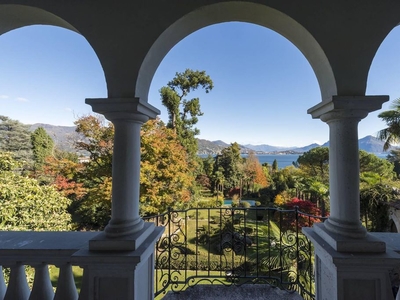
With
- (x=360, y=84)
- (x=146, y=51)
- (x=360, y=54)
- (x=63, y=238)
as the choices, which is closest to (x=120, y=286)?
(x=63, y=238)

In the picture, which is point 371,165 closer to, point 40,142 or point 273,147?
point 273,147

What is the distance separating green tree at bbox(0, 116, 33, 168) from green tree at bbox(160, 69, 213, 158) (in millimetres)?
9726

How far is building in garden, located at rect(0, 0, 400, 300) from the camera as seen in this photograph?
138 cm

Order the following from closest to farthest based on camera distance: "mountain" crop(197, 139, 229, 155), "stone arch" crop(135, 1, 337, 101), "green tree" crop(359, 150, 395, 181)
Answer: "stone arch" crop(135, 1, 337, 101), "green tree" crop(359, 150, 395, 181), "mountain" crop(197, 139, 229, 155)

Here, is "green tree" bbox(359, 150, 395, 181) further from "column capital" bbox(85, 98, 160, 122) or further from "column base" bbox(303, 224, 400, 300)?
"column capital" bbox(85, 98, 160, 122)

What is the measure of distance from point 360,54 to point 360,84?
22 cm

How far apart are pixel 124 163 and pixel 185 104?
10.6 metres

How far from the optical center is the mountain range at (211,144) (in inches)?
315

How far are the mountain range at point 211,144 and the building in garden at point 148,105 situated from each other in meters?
0.75

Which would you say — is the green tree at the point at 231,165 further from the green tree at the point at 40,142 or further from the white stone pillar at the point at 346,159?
the white stone pillar at the point at 346,159

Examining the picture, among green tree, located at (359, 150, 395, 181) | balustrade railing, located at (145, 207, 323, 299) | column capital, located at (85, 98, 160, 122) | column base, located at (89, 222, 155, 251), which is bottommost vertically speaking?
balustrade railing, located at (145, 207, 323, 299)

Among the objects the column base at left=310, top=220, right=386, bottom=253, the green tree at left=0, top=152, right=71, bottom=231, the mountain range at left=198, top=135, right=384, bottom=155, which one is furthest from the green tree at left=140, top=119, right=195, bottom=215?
the column base at left=310, top=220, right=386, bottom=253

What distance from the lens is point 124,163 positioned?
1.57 meters

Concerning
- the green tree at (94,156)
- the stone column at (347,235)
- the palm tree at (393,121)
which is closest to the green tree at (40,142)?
the green tree at (94,156)
